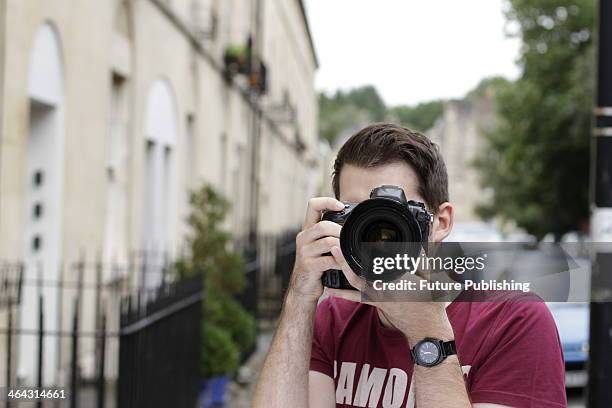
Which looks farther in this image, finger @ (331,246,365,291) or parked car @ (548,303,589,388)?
parked car @ (548,303,589,388)

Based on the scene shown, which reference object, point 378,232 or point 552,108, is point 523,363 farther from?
point 552,108

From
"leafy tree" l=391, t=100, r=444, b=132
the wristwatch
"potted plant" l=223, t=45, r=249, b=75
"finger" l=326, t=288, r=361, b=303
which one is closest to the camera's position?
the wristwatch

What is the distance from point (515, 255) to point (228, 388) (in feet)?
25.2

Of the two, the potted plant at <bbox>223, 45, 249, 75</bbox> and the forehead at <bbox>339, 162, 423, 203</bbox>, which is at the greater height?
the potted plant at <bbox>223, 45, 249, 75</bbox>

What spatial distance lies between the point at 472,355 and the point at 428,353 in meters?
0.15

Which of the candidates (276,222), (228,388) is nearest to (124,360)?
(228,388)

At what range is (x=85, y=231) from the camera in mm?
8680

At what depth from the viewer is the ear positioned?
79.2 inches

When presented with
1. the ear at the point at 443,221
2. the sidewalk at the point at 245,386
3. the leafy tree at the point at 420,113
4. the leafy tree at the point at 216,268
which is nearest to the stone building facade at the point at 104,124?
the leafy tree at the point at 216,268

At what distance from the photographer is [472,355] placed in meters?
1.89

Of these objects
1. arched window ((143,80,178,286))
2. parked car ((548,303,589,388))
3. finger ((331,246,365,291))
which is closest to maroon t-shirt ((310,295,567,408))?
finger ((331,246,365,291))

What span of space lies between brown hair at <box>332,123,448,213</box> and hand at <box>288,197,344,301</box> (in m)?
0.12

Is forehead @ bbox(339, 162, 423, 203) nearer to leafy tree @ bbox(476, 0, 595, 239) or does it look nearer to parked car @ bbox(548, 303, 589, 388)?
parked car @ bbox(548, 303, 589, 388)

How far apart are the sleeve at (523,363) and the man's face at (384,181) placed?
25 centimetres
